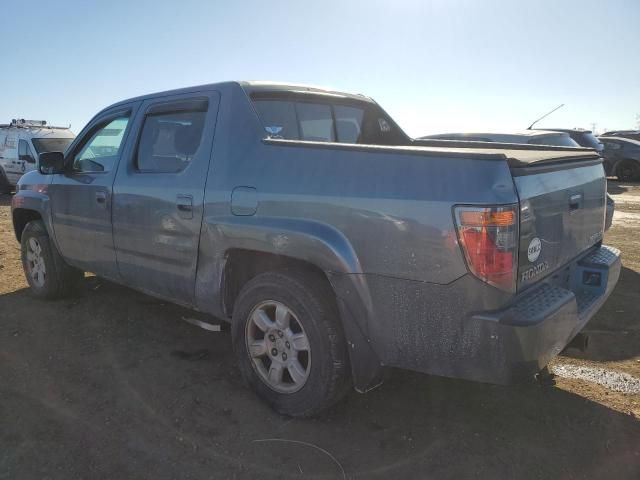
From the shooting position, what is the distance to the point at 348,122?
413cm

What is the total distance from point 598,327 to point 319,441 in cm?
275

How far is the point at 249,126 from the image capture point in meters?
3.14

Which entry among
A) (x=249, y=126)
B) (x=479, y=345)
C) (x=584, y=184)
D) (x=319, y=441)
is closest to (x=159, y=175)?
(x=249, y=126)

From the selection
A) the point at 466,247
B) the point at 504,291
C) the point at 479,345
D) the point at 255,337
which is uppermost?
the point at 466,247

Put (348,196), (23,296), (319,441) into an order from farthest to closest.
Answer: (23,296), (319,441), (348,196)

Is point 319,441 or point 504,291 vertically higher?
point 504,291

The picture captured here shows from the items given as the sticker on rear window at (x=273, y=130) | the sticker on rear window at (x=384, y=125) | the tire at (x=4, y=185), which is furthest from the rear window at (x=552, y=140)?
the tire at (x=4, y=185)

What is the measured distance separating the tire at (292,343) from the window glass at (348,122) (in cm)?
154

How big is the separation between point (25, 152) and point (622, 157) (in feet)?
59.4

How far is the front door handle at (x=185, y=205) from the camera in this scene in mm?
3305

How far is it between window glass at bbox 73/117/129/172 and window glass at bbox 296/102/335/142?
1.44 metres

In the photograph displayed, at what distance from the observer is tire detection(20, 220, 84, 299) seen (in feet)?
16.5

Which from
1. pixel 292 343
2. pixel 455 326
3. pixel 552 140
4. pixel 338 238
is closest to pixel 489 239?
pixel 455 326

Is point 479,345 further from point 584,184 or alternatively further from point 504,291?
point 584,184
